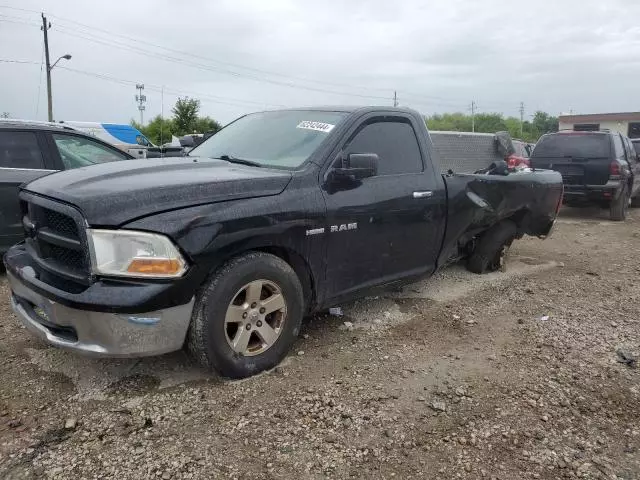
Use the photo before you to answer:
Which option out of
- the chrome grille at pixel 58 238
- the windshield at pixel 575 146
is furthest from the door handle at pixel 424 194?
the windshield at pixel 575 146

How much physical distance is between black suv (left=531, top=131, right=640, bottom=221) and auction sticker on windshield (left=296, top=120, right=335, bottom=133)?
8.12 meters

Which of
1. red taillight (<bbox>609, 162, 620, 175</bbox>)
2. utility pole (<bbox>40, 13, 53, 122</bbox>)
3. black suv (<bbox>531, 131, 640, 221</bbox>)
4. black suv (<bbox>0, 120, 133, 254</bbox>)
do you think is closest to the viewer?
black suv (<bbox>0, 120, 133, 254</bbox>)

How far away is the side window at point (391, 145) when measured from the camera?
4148mm

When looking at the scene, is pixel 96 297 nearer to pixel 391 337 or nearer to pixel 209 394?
pixel 209 394

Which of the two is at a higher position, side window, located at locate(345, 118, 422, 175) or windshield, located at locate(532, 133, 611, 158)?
windshield, located at locate(532, 133, 611, 158)

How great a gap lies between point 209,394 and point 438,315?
229 cm

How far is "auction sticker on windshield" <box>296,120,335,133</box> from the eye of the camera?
13.1 feet

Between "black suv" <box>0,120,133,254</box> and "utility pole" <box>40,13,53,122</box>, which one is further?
"utility pole" <box>40,13,53,122</box>

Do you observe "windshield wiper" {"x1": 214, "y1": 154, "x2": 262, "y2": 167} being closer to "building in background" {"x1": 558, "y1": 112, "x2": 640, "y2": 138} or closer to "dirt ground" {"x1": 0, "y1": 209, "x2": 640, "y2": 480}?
"dirt ground" {"x1": 0, "y1": 209, "x2": 640, "y2": 480}

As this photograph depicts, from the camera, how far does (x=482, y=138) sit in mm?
6734

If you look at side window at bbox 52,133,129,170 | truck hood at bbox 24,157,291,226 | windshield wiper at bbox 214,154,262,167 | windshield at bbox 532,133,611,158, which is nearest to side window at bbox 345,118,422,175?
windshield wiper at bbox 214,154,262,167

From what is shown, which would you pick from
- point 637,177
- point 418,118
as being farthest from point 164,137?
point 418,118

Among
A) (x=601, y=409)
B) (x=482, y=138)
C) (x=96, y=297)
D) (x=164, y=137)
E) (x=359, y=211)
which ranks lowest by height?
(x=601, y=409)

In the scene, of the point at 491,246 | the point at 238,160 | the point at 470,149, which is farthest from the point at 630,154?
the point at 238,160
